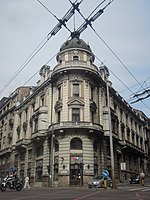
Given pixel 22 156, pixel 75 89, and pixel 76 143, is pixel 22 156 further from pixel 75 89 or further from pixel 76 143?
pixel 75 89

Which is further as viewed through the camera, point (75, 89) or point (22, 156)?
point (22, 156)

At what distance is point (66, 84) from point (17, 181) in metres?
17.9

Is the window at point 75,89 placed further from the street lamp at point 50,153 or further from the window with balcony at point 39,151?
the window with balcony at point 39,151

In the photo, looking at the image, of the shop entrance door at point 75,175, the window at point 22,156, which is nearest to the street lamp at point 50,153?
the shop entrance door at point 75,175

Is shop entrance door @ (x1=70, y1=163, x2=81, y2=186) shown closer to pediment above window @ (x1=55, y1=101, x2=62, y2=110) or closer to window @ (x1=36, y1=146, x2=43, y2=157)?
window @ (x1=36, y1=146, x2=43, y2=157)

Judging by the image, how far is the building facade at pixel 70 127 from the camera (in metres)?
34.4

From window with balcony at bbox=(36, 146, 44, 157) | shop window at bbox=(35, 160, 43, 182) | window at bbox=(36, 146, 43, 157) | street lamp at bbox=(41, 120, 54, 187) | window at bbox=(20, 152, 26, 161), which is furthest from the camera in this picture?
window at bbox=(20, 152, 26, 161)

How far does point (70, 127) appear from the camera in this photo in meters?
34.4

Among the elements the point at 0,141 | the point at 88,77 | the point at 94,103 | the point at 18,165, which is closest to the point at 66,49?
the point at 88,77

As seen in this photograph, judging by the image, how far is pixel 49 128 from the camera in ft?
122

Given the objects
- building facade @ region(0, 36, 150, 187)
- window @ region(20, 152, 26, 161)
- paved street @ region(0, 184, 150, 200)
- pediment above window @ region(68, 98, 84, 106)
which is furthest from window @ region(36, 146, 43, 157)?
paved street @ region(0, 184, 150, 200)

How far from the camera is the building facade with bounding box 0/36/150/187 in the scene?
34438 millimetres

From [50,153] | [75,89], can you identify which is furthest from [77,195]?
[75,89]

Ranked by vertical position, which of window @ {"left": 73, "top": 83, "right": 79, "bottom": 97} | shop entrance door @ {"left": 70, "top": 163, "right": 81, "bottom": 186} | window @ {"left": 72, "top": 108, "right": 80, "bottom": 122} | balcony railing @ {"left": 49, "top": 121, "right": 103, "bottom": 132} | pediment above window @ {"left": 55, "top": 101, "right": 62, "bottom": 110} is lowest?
shop entrance door @ {"left": 70, "top": 163, "right": 81, "bottom": 186}
